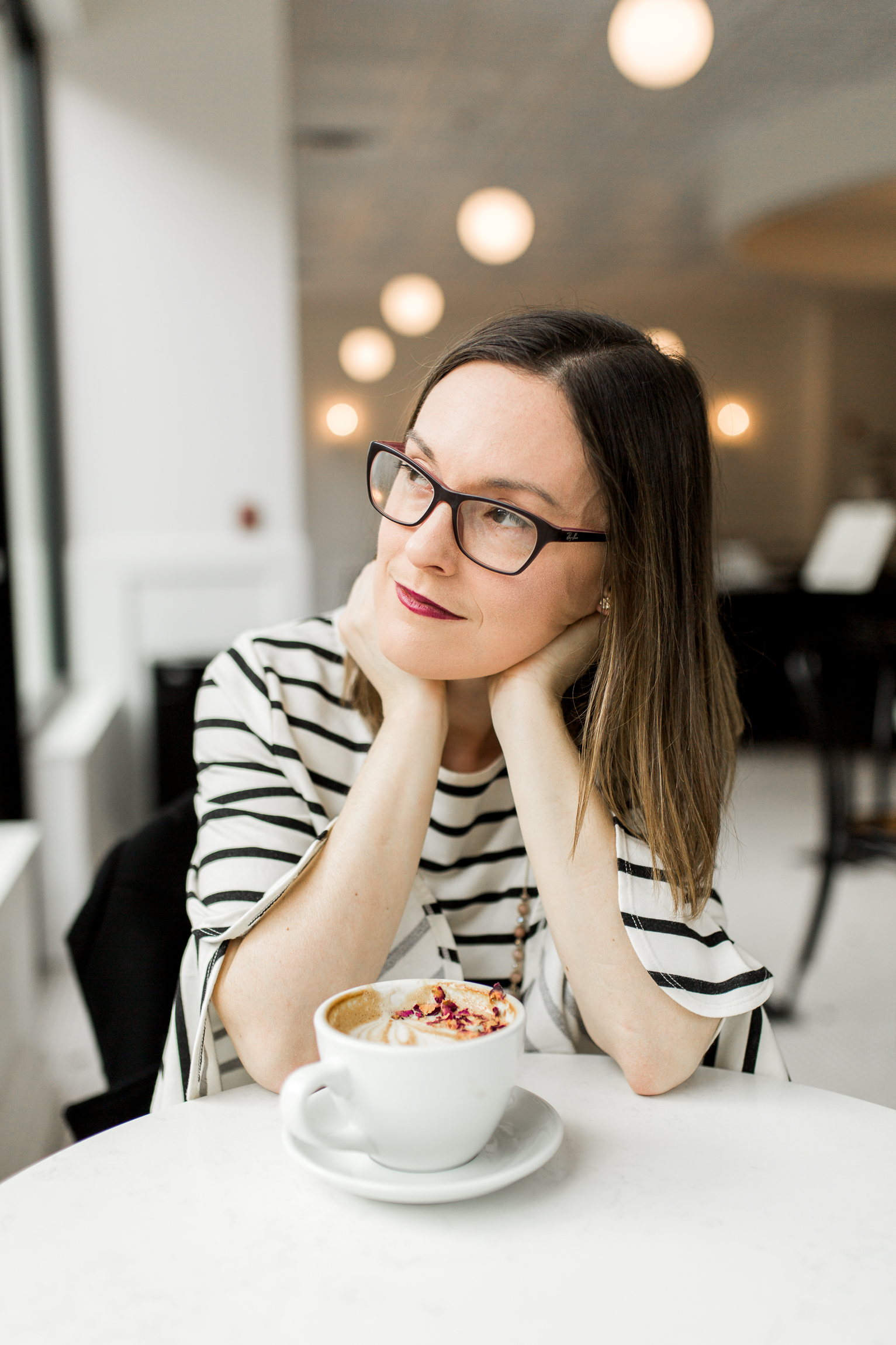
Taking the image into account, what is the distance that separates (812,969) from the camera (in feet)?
9.40

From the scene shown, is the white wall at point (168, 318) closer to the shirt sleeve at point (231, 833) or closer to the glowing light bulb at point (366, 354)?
the shirt sleeve at point (231, 833)

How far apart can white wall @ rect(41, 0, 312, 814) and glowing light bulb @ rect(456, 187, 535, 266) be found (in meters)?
1.03

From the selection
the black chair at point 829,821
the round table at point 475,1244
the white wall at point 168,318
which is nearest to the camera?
the round table at point 475,1244

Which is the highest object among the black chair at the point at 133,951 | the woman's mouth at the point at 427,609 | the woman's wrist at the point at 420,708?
the woman's mouth at the point at 427,609

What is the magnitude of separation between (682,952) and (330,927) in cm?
28

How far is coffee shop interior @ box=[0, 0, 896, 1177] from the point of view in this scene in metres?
2.68

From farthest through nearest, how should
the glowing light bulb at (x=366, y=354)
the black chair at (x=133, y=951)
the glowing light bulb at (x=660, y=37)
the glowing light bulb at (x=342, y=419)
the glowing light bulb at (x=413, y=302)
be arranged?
the glowing light bulb at (x=342, y=419) < the glowing light bulb at (x=366, y=354) < the glowing light bulb at (x=413, y=302) < the glowing light bulb at (x=660, y=37) < the black chair at (x=133, y=951)

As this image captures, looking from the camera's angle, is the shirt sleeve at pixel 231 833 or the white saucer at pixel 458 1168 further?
the shirt sleeve at pixel 231 833

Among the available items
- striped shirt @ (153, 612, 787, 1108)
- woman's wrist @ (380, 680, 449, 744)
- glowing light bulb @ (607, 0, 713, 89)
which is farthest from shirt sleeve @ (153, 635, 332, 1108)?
glowing light bulb @ (607, 0, 713, 89)

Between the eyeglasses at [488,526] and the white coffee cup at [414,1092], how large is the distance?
410mm

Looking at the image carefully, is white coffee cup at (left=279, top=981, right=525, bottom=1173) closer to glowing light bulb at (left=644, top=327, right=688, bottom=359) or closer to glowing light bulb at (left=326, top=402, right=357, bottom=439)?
glowing light bulb at (left=644, top=327, right=688, bottom=359)

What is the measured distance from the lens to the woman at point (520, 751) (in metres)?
0.86

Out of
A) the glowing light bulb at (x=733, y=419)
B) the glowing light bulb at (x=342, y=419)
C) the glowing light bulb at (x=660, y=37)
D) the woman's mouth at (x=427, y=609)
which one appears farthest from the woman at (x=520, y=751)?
the glowing light bulb at (x=342, y=419)

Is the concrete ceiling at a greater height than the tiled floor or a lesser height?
greater
